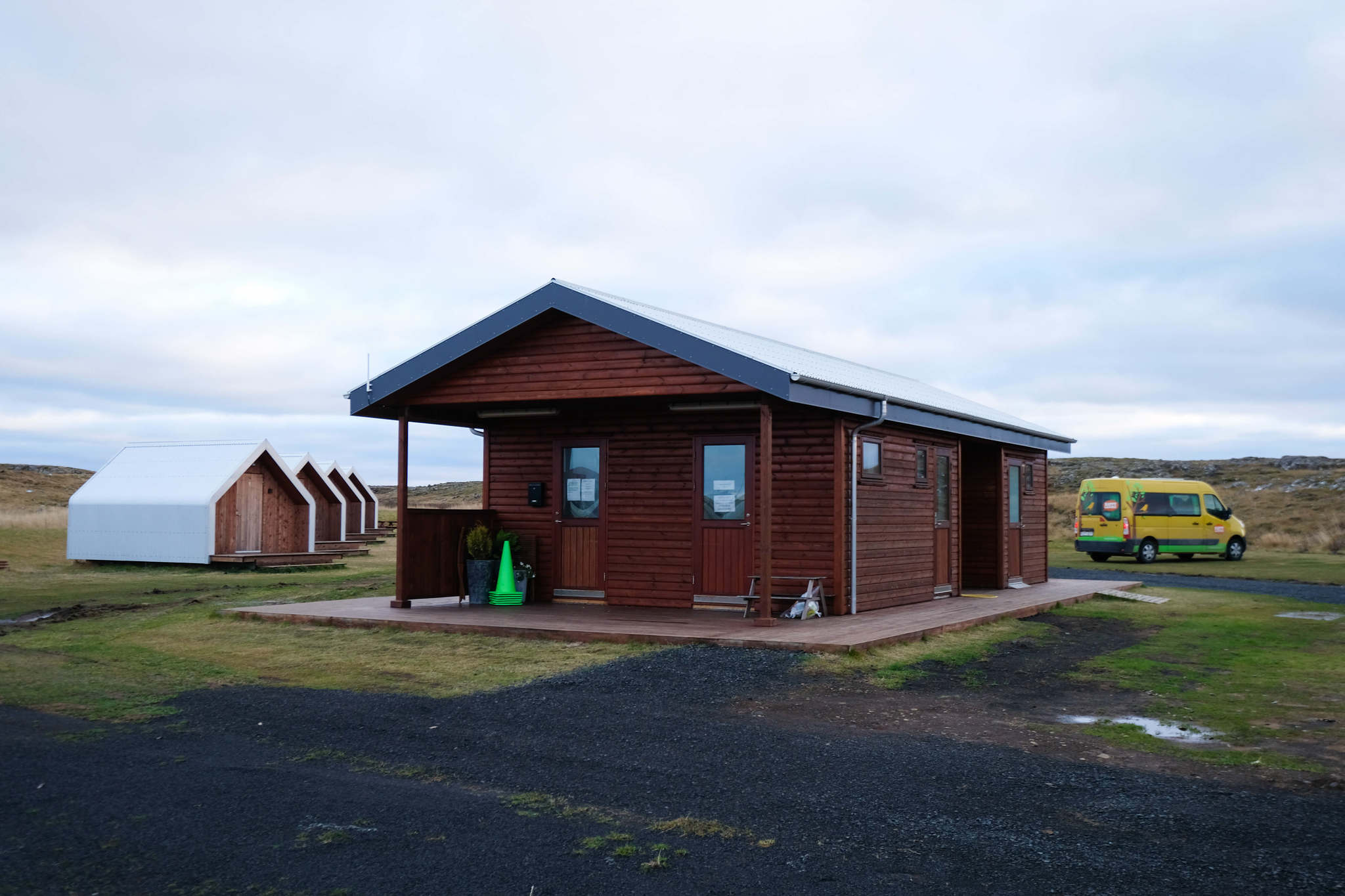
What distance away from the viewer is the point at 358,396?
12984 millimetres

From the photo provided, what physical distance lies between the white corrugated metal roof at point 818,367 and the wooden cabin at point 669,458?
0.07m

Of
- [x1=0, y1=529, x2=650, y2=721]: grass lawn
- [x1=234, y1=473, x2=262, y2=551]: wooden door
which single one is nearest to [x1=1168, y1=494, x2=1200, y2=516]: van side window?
[x1=0, y1=529, x2=650, y2=721]: grass lawn

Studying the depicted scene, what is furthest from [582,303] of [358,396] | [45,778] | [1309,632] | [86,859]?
[1309,632]

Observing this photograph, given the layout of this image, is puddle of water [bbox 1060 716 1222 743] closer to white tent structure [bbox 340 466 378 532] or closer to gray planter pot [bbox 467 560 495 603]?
gray planter pot [bbox 467 560 495 603]

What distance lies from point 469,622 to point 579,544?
8.79ft

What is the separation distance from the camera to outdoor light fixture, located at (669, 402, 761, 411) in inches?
479

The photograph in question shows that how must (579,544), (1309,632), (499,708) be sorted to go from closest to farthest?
(499,708), (1309,632), (579,544)

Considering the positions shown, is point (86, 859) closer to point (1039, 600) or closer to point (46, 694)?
point (46, 694)

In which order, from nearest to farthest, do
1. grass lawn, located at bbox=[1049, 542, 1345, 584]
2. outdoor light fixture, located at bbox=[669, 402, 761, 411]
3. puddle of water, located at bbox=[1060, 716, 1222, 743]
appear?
puddle of water, located at bbox=[1060, 716, 1222, 743], outdoor light fixture, located at bbox=[669, 402, 761, 411], grass lawn, located at bbox=[1049, 542, 1345, 584]

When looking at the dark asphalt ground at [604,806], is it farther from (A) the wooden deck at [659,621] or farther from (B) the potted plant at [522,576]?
(B) the potted plant at [522,576]

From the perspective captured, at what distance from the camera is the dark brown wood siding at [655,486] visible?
12555mm

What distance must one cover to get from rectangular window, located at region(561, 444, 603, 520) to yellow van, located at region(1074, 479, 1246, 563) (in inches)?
696

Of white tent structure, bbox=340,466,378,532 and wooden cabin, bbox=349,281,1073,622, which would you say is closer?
wooden cabin, bbox=349,281,1073,622

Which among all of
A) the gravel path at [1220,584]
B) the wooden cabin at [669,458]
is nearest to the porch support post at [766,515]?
the wooden cabin at [669,458]
